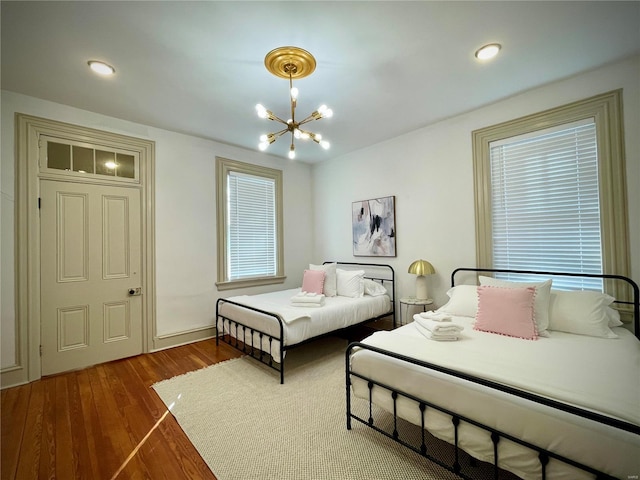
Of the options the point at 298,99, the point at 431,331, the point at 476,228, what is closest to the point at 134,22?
the point at 298,99

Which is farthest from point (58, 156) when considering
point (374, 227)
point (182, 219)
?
point (374, 227)

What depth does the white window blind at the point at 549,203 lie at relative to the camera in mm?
2605

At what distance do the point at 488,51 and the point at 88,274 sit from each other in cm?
459

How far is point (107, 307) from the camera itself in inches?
127

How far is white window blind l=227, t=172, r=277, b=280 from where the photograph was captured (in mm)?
4371

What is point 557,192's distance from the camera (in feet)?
9.09

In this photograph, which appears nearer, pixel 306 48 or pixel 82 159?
pixel 306 48

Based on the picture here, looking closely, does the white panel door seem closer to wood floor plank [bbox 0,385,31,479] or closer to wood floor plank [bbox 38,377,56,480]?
wood floor plank [bbox 0,385,31,479]

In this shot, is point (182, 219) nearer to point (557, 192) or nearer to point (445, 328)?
point (445, 328)

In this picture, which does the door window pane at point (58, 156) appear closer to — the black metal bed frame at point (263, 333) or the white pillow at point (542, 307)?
the black metal bed frame at point (263, 333)

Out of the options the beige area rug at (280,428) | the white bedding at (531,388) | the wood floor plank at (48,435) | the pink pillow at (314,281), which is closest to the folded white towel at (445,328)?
the white bedding at (531,388)

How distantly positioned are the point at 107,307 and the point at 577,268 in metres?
5.12

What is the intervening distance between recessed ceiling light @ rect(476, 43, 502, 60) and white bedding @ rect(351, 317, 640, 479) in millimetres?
2344


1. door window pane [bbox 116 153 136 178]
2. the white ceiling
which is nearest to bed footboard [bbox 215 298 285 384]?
door window pane [bbox 116 153 136 178]
